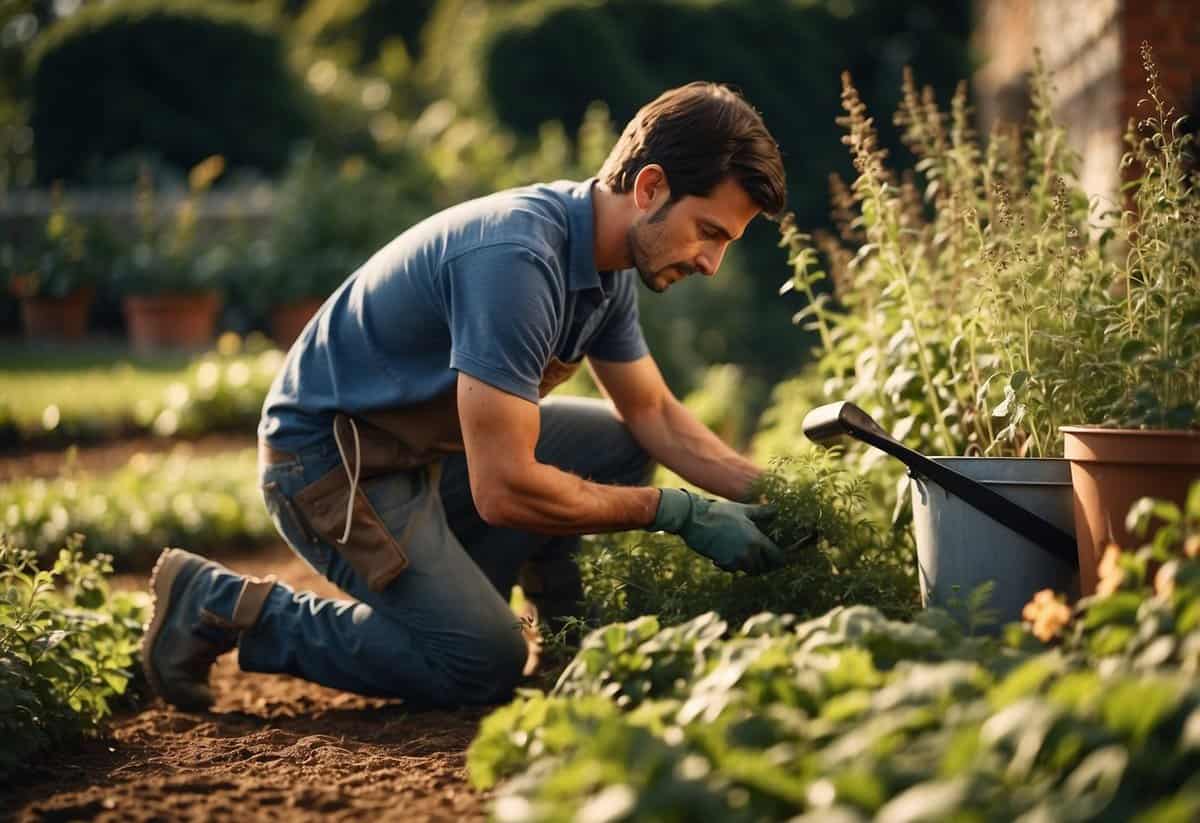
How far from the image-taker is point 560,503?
2598 mm

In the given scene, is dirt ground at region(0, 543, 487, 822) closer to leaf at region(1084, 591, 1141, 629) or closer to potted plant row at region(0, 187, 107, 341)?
leaf at region(1084, 591, 1141, 629)

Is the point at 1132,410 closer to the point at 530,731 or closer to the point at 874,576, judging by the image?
the point at 874,576

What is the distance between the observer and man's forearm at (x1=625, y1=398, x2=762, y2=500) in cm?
307

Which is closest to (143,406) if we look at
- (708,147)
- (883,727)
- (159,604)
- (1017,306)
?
(159,604)

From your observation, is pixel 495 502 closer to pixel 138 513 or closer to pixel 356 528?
pixel 356 528

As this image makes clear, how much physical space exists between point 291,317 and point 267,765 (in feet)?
21.9

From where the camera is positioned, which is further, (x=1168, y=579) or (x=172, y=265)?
(x=172, y=265)

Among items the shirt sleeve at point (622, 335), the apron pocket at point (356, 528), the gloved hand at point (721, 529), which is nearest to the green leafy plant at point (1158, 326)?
the gloved hand at point (721, 529)

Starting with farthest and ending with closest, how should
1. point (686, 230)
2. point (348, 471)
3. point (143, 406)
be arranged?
point (143, 406) < point (348, 471) < point (686, 230)

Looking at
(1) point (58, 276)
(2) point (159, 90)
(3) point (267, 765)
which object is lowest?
(3) point (267, 765)

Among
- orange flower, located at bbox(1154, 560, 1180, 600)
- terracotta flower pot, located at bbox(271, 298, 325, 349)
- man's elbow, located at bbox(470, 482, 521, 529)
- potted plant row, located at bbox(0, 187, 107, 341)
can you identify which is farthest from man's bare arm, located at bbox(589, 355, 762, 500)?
potted plant row, located at bbox(0, 187, 107, 341)

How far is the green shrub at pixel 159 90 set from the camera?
41.4 ft

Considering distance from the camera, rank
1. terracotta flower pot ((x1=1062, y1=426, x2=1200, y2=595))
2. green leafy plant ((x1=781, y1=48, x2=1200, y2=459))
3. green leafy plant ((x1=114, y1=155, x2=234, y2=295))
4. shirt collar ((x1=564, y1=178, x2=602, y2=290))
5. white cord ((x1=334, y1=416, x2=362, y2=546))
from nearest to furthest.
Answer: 1. terracotta flower pot ((x1=1062, y1=426, x2=1200, y2=595))
2. green leafy plant ((x1=781, y1=48, x2=1200, y2=459))
3. shirt collar ((x1=564, y1=178, x2=602, y2=290))
4. white cord ((x1=334, y1=416, x2=362, y2=546))
5. green leafy plant ((x1=114, y1=155, x2=234, y2=295))

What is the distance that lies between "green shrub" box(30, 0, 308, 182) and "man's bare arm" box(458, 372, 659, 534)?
11.0 m
